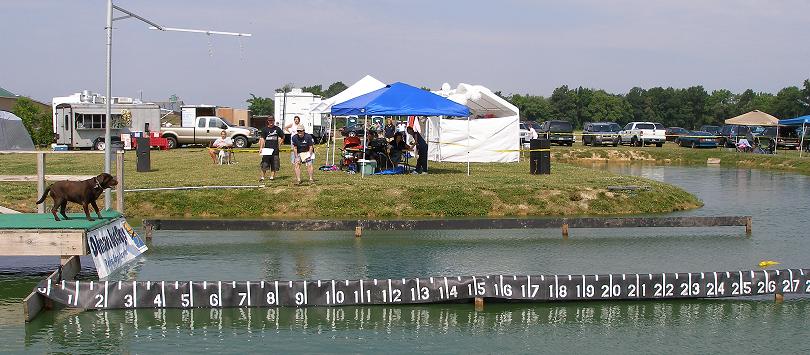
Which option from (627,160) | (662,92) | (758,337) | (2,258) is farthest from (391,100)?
(662,92)

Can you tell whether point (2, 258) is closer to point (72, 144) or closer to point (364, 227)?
point (364, 227)

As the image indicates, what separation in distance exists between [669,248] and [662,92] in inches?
4258

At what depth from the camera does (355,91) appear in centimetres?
3222

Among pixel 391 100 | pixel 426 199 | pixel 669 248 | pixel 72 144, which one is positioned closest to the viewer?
pixel 669 248

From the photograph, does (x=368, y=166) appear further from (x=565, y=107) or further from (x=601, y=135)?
(x=565, y=107)

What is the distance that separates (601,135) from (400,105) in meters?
34.4

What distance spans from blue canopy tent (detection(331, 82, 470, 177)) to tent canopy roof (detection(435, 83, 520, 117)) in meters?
8.86

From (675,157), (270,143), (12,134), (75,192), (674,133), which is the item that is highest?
(674,133)

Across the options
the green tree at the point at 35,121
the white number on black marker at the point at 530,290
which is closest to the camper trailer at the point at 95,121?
the green tree at the point at 35,121

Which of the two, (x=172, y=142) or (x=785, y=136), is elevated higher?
(x=785, y=136)

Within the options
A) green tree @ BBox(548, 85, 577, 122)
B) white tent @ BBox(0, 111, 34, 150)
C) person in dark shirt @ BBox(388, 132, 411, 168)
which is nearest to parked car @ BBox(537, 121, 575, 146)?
person in dark shirt @ BBox(388, 132, 411, 168)

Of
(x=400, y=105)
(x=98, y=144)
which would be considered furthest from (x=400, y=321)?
(x=98, y=144)

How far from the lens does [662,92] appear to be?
11956cm

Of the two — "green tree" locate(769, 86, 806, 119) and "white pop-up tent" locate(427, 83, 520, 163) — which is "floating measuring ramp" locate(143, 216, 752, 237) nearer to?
"white pop-up tent" locate(427, 83, 520, 163)
